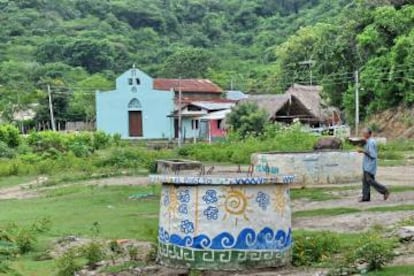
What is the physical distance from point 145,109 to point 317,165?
48521 mm

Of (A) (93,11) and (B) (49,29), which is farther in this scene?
(A) (93,11)

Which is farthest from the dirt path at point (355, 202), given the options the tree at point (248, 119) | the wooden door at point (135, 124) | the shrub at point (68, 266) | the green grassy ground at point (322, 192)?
the wooden door at point (135, 124)

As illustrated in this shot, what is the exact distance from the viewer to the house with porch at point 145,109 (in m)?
69.5

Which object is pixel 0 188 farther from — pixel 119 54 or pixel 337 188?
pixel 119 54

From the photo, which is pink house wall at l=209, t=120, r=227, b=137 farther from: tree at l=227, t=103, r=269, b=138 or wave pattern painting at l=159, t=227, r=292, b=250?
wave pattern painting at l=159, t=227, r=292, b=250

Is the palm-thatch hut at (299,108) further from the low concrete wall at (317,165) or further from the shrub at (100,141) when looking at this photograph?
the low concrete wall at (317,165)

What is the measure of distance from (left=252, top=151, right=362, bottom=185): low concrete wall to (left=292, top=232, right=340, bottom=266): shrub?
1139 centimetres

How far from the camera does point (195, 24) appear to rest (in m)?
122

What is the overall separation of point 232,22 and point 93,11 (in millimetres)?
21042

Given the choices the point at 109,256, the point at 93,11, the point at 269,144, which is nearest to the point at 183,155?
the point at 269,144

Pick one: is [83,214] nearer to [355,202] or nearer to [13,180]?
[355,202]

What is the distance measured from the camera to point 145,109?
71000mm

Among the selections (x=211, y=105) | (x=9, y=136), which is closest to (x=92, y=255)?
(x=9, y=136)

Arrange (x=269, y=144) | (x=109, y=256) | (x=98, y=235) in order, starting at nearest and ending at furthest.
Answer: (x=109, y=256)
(x=98, y=235)
(x=269, y=144)
